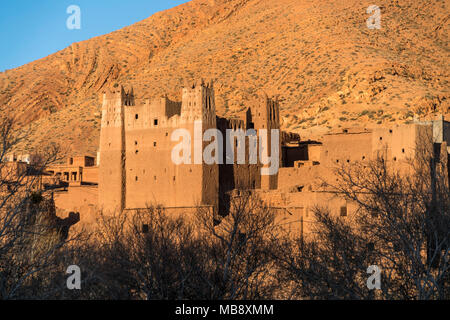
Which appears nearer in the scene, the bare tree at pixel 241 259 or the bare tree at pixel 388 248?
the bare tree at pixel 388 248

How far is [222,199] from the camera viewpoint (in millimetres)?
37938

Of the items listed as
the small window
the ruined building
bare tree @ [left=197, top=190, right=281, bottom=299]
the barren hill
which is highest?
the barren hill

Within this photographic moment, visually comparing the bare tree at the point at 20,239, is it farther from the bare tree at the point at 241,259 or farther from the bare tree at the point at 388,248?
the bare tree at the point at 388,248

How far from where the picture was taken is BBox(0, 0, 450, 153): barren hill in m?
62.5

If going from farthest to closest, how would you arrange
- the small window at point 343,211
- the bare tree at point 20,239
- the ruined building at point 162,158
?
the ruined building at point 162,158 < the small window at point 343,211 < the bare tree at point 20,239

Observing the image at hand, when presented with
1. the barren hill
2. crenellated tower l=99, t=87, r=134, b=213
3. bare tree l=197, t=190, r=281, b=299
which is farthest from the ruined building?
the barren hill

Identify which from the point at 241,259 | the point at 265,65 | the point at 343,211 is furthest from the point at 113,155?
the point at 265,65

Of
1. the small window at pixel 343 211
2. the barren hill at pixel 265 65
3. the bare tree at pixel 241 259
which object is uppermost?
the barren hill at pixel 265 65

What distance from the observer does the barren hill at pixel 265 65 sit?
2459 inches

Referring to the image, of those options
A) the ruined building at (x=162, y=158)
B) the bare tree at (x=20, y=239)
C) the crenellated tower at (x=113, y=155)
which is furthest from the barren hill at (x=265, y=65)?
the bare tree at (x=20, y=239)

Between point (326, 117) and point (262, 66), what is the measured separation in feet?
80.3

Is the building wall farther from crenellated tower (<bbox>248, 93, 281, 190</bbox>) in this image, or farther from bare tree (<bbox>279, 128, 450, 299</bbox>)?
crenellated tower (<bbox>248, 93, 281, 190</bbox>)

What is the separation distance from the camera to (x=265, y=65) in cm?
8306
